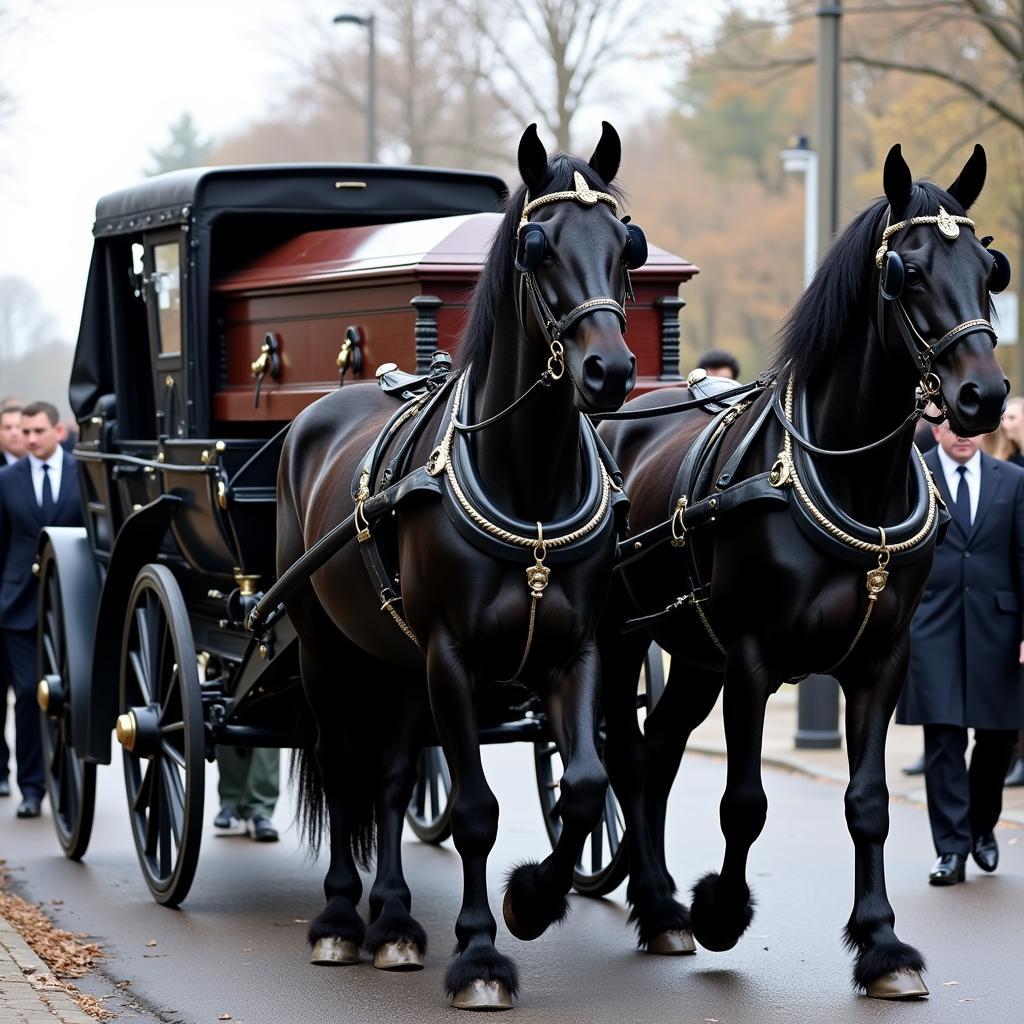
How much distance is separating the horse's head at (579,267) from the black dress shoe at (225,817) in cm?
464

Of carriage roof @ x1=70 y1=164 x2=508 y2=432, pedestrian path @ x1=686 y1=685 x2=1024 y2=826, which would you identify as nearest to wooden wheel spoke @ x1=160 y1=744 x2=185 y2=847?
carriage roof @ x1=70 y1=164 x2=508 y2=432

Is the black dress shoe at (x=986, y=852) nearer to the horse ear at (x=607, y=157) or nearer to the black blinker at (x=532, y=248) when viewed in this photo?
the horse ear at (x=607, y=157)

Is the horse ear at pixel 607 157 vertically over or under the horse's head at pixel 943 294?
over

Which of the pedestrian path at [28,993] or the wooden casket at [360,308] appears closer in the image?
the pedestrian path at [28,993]

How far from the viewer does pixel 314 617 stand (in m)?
6.75

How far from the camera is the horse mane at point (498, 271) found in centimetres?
527

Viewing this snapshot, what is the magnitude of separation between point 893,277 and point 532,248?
104cm

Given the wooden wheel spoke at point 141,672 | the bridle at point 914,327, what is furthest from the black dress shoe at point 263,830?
the bridle at point 914,327

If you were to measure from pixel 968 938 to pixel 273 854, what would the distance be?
132 inches

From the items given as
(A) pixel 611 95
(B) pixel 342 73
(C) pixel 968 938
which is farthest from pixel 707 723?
(B) pixel 342 73

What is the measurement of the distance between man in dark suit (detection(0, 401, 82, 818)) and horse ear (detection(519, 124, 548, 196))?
218 inches

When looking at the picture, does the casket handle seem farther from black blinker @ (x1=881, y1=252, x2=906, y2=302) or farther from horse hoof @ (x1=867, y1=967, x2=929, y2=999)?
horse hoof @ (x1=867, y1=967, x2=929, y2=999)

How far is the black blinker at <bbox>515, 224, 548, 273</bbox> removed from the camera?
5.07 metres

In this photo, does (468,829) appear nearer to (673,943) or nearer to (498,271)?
(673,943)
